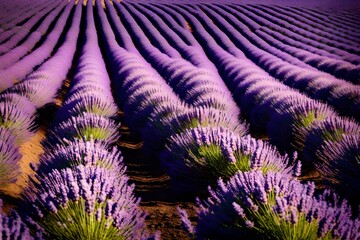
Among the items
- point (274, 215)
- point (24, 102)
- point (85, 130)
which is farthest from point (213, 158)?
point (24, 102)

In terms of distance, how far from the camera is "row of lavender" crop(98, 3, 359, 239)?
2125 millimetres

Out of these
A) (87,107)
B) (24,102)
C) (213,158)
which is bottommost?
(213,158)

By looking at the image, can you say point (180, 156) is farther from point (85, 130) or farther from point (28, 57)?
point (28, 57)

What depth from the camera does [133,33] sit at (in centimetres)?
2027

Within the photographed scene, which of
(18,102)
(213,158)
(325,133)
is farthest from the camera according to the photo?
(18,102)

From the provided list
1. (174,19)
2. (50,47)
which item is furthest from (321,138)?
(174,19)

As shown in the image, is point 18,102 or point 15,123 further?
point 18,102

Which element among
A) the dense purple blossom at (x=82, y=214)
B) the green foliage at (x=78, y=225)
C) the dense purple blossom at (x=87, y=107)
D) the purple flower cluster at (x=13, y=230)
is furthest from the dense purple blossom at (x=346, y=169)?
the dense purple blossom at (x=87, y=107)

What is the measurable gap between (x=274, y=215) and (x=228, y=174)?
133cm

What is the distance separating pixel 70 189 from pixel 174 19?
79.2 feet

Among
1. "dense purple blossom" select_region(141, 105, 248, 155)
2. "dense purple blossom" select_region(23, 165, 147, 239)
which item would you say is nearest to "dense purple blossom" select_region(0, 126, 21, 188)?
"dense purple blossom" select_region(23, 165, 147, 239)

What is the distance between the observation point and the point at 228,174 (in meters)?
3.51

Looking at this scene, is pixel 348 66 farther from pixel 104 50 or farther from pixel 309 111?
pixel 104 50

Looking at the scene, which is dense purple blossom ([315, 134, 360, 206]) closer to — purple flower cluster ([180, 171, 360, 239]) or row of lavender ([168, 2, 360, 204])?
row of lavender ([168, 2, 360, 204])
